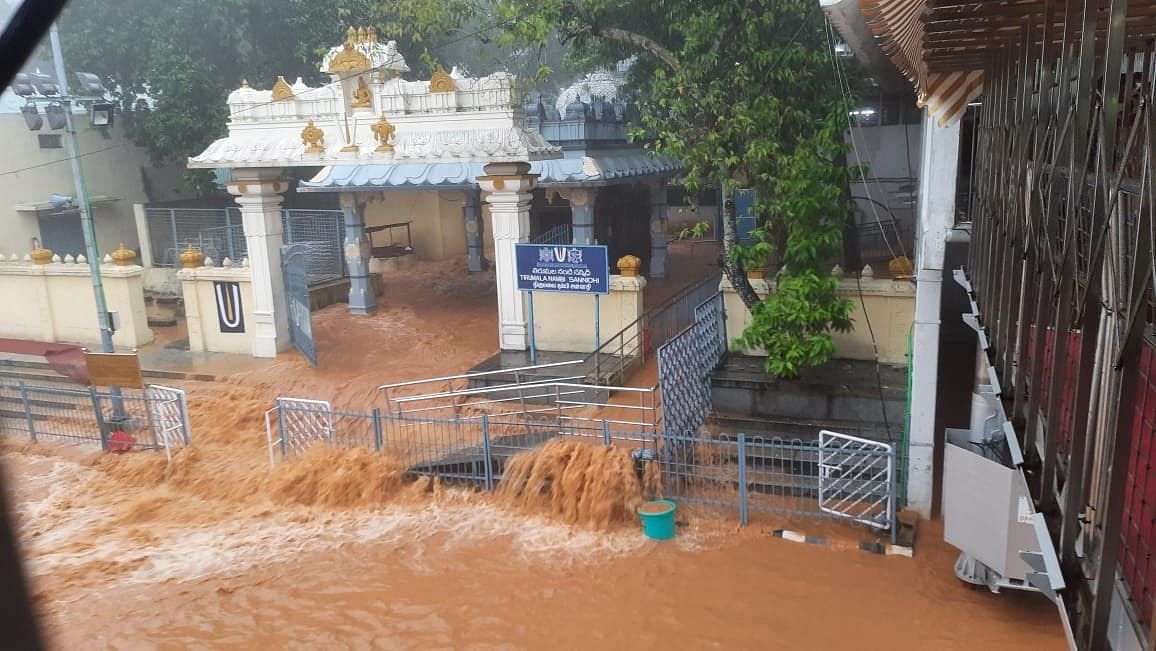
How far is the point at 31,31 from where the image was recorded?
4.43 feet

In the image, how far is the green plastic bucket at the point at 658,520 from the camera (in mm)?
9297

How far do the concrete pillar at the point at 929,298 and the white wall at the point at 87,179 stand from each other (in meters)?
21.1

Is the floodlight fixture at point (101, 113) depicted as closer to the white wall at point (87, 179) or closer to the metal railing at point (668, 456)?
the metal railing at point (668, 456)

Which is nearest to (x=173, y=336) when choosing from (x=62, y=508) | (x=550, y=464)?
(x=62, y=508)

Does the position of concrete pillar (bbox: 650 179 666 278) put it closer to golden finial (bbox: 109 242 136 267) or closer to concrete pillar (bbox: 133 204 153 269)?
golden finial (bbox: 109 242 136 267)

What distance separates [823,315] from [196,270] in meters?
11.7

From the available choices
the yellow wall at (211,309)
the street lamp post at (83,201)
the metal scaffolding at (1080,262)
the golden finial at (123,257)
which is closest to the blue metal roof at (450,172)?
the yellow wall at (211,309)

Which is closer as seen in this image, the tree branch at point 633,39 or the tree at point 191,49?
the tree branch at point 633,39

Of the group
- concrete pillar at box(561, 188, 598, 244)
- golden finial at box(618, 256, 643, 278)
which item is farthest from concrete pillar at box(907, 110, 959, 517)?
concrete pillar at box(561, 188, 598, 244)

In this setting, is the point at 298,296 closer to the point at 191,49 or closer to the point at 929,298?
the point at 929,298

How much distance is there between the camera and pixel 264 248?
50.2 feet

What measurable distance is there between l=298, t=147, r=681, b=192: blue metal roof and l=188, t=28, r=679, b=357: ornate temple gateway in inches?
1.4

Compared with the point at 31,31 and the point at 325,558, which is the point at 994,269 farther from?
the point at 325,558

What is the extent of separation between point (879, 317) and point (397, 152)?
815 centimetres
